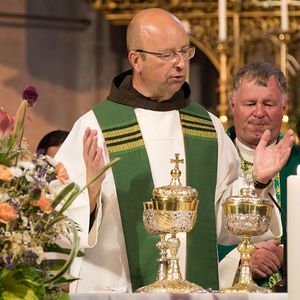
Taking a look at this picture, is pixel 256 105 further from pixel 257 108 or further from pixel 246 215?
pixel 246 215

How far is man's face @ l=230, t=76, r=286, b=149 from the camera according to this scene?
6.06m

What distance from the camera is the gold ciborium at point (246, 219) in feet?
15.6

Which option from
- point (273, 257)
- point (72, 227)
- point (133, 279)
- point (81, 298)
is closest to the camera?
point (72, 227)

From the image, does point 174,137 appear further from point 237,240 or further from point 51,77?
point 51,77

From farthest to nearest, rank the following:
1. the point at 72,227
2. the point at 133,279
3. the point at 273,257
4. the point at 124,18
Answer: the point at 124,18, the point at 273,257, the point at 133,279, the point at 72,227

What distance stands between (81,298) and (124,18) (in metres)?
4.17

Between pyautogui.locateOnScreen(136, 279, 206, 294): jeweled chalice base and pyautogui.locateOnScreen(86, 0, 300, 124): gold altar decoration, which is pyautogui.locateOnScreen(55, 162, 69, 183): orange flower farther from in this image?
pyautogui.locateOnScreen(86, 0, 300, 124): gold altar decoration

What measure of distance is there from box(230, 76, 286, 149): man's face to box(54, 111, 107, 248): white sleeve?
87 centimetres

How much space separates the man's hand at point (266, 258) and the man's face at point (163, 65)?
753 mm

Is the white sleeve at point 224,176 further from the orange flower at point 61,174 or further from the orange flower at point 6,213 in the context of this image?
the orange flower at point 6,213

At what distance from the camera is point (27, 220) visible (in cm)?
364

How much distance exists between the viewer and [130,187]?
5.36 metres

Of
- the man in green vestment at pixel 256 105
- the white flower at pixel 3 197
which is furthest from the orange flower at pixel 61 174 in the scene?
the man in green vestment at pixel 256 105

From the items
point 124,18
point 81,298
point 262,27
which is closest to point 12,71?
point 124,18
